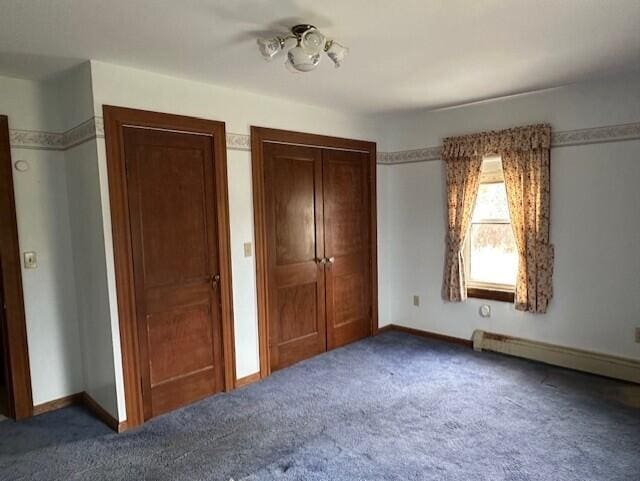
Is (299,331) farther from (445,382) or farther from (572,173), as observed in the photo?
(572,173)

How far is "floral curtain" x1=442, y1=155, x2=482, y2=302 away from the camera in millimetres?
3939

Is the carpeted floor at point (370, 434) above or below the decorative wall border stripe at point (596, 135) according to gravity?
below

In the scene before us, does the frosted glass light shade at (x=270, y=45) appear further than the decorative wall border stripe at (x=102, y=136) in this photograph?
No

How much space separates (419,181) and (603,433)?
2634 mm

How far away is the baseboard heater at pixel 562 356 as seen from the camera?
10.8ft

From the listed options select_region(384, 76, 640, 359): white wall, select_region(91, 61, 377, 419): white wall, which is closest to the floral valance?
select_region(384, 76, 640, 359): white wall

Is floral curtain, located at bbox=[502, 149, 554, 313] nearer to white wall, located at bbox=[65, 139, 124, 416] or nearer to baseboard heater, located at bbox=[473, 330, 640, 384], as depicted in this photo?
baseboard heater, located at bbox=[473, 330, 640, 384]

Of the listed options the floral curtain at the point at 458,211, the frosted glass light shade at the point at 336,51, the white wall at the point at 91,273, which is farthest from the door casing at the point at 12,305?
the floral curtain at the point at 458,211

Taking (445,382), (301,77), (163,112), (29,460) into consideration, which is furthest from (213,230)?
(445,382)

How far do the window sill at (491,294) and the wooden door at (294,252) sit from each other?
4.74 ft

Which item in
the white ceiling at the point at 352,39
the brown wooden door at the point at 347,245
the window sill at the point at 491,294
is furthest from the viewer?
the brown wooden door at the point at 347,245

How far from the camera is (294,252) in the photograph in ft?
12.3

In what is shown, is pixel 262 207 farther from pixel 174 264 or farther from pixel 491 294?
pixel 491 294

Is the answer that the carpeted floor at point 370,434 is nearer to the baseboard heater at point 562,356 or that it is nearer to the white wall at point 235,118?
the baseboard heater at point 562,356
